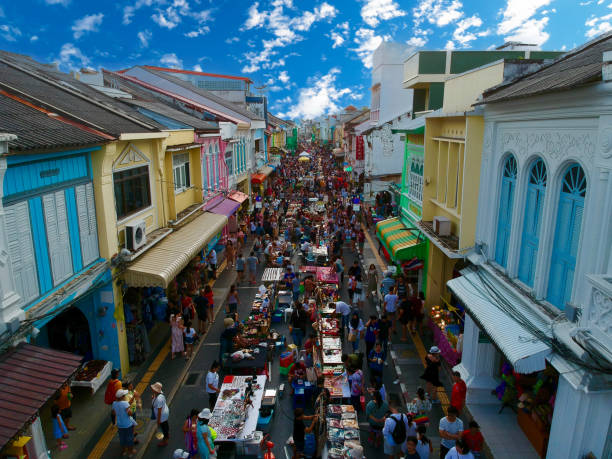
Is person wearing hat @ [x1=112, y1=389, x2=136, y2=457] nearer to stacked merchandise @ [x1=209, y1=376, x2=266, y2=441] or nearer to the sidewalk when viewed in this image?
the sidewalk

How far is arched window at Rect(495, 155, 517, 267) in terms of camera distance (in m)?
8.90

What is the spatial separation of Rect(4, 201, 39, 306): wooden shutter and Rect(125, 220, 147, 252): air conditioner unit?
11.2ft

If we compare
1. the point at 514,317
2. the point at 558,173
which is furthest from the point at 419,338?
the point at 558,173

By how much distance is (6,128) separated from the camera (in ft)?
25.0

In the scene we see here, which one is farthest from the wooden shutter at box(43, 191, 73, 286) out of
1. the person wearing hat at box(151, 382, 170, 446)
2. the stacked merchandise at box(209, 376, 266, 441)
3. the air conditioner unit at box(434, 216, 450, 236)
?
the air conditioner unit at box(434, 216, 450, 236)

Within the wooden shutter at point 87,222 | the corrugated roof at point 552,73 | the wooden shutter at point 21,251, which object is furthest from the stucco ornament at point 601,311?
the wooden shutter at point 87,222

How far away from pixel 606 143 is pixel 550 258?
2.33 m

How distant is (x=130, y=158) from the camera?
39.2 ft

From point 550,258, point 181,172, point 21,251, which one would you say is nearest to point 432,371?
point 550,258

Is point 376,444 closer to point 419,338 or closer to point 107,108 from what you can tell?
point 419,338

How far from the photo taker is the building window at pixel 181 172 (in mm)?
16188

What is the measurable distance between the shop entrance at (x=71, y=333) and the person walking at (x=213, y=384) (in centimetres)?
361

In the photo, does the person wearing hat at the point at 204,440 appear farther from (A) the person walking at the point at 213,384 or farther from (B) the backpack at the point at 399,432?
(B) the backpack at the point at 399,432

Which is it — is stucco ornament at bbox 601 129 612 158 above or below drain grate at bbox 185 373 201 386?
above
